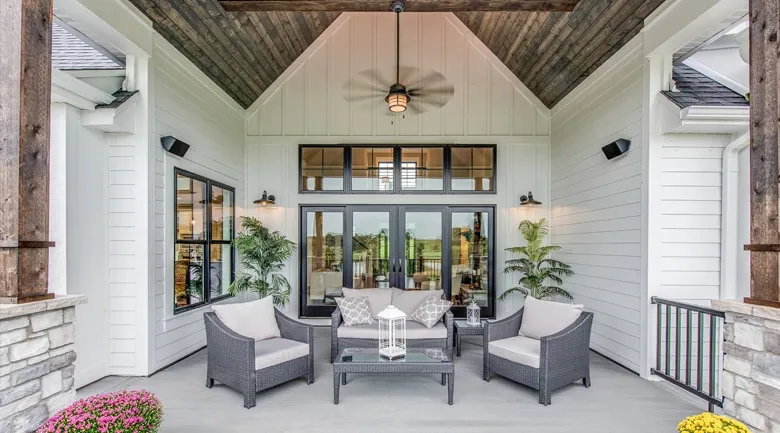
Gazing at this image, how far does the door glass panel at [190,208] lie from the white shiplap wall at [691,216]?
537 centimetres

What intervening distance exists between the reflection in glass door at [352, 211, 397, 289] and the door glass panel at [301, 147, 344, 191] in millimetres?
670

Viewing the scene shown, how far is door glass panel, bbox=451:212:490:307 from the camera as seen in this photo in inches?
268

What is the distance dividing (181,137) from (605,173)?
5.27 meters

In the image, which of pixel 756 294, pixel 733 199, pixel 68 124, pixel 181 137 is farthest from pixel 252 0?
pixel 733 199

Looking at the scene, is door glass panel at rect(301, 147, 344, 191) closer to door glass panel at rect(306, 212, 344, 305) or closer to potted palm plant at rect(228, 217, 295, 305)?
door glass panel at rect(306, 212, 344, 305)

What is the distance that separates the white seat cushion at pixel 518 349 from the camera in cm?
362

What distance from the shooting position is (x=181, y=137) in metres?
4.83

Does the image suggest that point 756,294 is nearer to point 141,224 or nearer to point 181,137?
point 141,224

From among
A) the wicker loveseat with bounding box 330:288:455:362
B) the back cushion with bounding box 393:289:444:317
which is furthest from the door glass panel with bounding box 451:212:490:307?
the wicker loveseat with bounding box 330:288:455:362

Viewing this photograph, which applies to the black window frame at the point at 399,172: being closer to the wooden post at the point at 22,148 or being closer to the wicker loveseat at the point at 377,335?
the wicker loveseat at the point at 377,335

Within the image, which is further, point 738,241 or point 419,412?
point 738,241

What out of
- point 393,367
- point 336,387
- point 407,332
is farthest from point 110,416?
point 407,332

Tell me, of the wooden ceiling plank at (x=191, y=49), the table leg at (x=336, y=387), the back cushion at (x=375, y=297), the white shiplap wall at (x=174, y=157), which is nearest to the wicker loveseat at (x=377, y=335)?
the back cushion at (x=375, y=297)

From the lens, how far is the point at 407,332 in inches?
176
